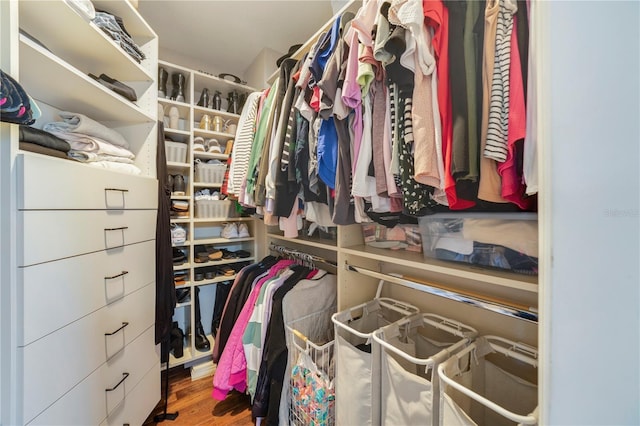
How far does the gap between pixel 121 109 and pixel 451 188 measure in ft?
4.93

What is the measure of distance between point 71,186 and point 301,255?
1.02m

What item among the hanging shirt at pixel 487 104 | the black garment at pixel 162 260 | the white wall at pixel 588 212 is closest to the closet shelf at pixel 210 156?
the black garment at pixel 162 260

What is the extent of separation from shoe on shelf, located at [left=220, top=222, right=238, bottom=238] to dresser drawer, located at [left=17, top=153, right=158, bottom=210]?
0.74m

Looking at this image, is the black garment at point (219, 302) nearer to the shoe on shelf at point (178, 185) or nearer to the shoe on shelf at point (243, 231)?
the shoe on shelf at point (243, 231)

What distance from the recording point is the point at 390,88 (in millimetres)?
673

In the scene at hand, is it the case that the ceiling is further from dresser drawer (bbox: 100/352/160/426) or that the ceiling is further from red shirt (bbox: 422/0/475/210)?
dresser drawer (bbox: 100/352/160/426)

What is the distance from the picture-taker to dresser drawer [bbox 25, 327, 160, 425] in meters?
0.75

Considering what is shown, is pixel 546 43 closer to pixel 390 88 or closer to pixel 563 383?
pixel 390 88

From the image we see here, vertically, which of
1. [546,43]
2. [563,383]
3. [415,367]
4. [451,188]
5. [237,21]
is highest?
[237,21]

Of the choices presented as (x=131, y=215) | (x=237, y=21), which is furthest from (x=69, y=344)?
(x=237, y=21)

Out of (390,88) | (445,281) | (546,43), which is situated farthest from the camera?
(445,281)

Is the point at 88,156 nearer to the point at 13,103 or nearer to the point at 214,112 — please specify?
the point at 13,103

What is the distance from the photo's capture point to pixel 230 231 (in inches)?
72.0

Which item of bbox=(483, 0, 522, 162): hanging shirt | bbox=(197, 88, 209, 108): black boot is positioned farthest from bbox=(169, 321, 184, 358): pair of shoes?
bbox=(483, 0, 522, 162): hanging shirt
